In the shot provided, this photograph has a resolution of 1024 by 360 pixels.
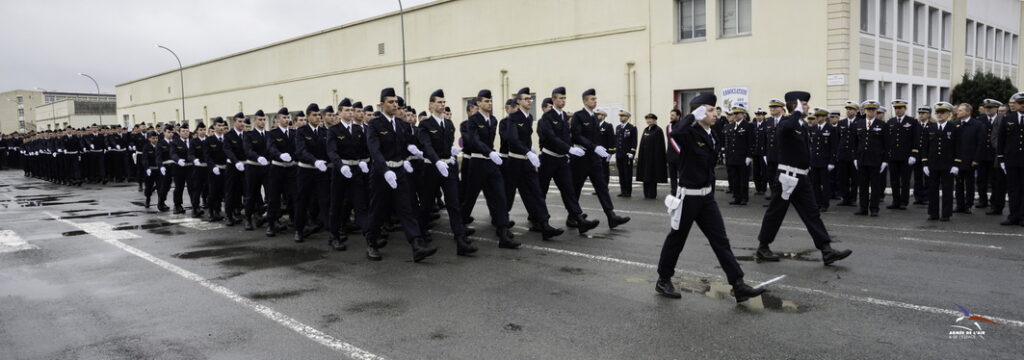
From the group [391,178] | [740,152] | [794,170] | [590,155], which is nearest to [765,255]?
[794,170]

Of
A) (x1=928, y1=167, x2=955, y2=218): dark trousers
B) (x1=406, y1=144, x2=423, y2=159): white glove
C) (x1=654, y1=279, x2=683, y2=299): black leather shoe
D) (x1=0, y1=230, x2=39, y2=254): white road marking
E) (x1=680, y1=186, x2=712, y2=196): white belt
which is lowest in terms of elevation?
(x1=0, y1=230, x2=39, y2=254): white road marking

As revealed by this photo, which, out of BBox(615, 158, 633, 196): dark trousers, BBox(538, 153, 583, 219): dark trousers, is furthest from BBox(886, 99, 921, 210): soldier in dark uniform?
BBox(538, 153, 583, 219): dark trousers

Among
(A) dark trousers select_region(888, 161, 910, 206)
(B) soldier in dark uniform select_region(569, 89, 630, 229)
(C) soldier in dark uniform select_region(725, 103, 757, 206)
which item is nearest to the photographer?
(B) soldier in dark uniform select_region(569, 89, 630, 229)

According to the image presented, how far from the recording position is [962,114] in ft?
38.6

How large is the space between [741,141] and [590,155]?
531cm

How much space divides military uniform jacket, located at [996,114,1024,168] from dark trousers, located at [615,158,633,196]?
699cm

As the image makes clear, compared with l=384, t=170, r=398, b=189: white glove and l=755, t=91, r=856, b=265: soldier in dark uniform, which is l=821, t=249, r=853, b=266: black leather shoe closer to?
l=755, t=91, r=856, b=265: soldier in dark uniform

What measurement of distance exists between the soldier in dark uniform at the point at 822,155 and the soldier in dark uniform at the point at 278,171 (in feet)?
Answer: 29.2

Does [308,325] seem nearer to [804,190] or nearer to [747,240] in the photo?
[804,190]

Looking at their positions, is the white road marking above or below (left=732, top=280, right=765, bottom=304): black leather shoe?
below

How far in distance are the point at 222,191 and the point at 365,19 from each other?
2785cm

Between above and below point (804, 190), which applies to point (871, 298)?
below

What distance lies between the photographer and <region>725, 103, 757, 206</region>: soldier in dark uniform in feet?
46.4

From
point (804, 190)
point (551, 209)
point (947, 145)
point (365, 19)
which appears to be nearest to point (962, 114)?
point (947, 145)
